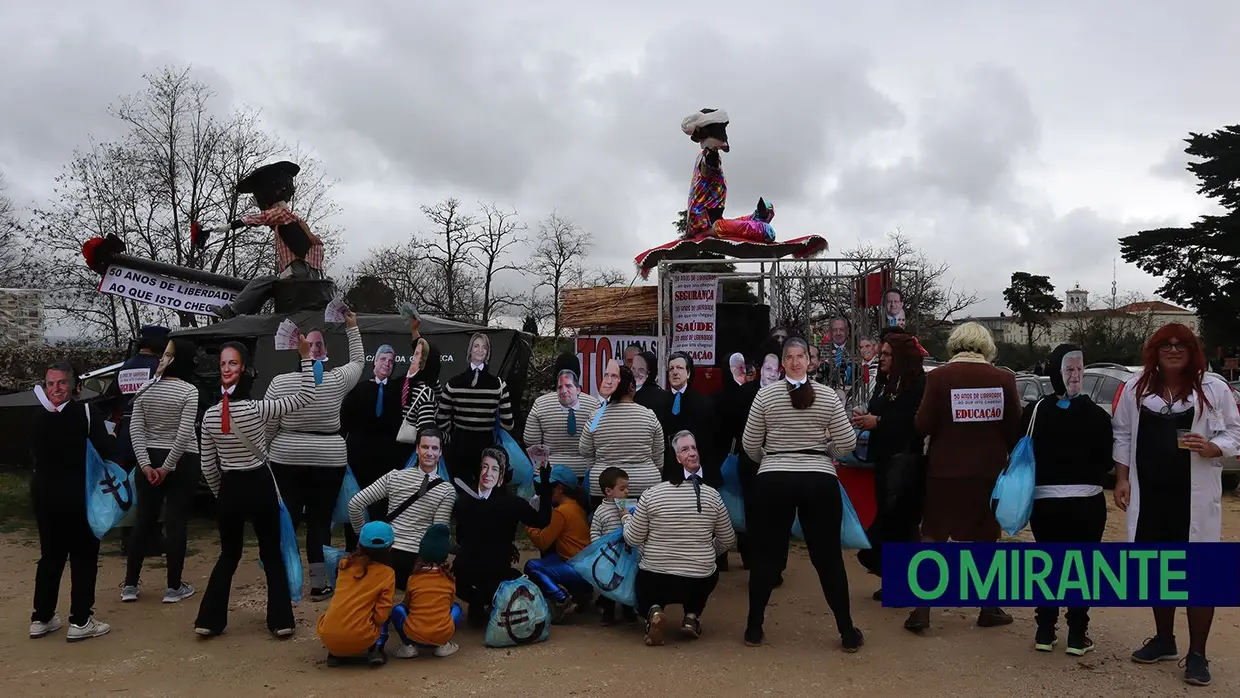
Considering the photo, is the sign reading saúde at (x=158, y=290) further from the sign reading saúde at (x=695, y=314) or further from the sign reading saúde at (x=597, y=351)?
the sign reading saúde at (x=695, y=314)

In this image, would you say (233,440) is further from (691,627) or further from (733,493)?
(733,493)

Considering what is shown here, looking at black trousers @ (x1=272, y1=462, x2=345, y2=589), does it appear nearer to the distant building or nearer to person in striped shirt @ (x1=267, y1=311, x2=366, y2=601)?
person in striped shirt @ (x1=267, y1=311, x2=366, y2=601)

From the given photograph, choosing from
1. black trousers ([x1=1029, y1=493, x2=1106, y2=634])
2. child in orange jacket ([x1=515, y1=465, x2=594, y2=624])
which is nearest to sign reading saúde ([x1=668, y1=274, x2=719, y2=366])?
child in orange jacket ([x1=515, y1=465, x2=594, y2=624])

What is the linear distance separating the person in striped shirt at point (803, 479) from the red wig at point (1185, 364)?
4.83 feet

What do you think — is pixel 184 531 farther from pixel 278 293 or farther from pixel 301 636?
pixel 278 293

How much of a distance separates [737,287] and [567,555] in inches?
249

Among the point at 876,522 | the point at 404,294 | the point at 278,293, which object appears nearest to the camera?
the point at 876,522

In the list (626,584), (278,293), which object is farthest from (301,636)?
(278,293)

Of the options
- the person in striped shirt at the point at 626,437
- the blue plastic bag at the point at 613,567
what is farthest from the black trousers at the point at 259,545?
the person in striped shirt at the point at 626,437

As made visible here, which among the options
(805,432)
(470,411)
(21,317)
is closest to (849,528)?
(805,432)

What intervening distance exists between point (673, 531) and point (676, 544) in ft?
→ 0.24

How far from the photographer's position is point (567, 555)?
5.59 m

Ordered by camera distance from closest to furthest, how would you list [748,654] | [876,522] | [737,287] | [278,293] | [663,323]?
1. [748,654]
2. [876,522]
3. [663,323]
4. [278,293]
5. [737,287]

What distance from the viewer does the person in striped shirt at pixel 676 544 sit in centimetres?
484
